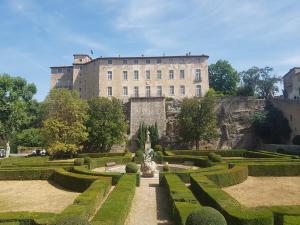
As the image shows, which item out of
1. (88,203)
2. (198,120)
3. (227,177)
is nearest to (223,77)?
(198,120)

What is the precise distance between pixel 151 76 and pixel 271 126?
20764 millimetres

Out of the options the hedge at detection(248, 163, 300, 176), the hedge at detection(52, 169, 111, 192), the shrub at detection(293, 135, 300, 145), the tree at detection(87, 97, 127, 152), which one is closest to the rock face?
the shrub at detection(293, 135, 300, 145)

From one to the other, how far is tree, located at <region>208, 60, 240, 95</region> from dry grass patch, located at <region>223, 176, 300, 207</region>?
44.7m

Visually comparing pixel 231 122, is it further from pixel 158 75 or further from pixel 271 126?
pixel 158 75

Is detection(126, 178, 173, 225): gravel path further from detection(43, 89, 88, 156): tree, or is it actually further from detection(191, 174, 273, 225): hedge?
detection(43, 89, 88, 156): tree

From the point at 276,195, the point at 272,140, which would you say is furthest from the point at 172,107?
the point at 276,195

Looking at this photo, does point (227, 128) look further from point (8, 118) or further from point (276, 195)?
point (276, 195)

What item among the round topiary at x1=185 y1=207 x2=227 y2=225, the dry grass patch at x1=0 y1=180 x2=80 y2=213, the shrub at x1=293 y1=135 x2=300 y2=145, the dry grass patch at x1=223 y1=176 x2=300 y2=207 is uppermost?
the shrub at x1=293 y1=135 x2=300 y2=145

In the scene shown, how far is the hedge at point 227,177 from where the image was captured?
664 inches

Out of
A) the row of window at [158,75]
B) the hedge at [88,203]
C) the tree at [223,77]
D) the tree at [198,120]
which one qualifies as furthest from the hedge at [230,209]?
the tree at [223,77]

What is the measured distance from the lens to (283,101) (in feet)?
152

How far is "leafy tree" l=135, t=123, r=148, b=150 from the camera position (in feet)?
151

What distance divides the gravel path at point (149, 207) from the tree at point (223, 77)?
1936 inches

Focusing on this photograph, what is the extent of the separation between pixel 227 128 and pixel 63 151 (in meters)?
24.6
